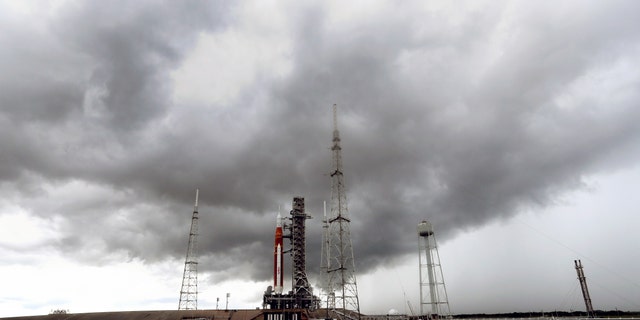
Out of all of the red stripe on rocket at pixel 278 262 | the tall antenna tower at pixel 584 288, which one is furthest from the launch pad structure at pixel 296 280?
the tall antenna tower at pixel 584 288

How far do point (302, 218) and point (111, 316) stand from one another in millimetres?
70079

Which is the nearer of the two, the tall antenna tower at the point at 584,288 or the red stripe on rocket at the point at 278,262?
the tall antenna tower at the point at 584,288

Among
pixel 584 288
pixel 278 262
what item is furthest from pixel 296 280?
pixel 584 288

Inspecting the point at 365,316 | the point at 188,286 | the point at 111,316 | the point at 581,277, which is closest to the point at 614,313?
the point at 581,277

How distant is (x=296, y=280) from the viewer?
142 m

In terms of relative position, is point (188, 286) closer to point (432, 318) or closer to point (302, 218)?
point (302, 218)

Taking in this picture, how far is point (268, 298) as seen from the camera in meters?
138

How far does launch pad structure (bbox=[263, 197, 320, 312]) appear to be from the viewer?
139 metres

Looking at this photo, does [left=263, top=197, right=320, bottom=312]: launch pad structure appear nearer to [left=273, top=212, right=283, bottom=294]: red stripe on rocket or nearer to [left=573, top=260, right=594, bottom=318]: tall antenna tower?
[left=273, top=212, right=283, bottom=294]: red stripe on rocket

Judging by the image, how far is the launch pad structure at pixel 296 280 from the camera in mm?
139125

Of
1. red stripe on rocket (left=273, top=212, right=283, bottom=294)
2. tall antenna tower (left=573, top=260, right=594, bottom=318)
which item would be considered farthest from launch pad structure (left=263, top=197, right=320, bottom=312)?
tall antenna tower (left=573, top=260, right=594, bottom=318)

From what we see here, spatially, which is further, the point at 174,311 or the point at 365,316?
the point at 174,311

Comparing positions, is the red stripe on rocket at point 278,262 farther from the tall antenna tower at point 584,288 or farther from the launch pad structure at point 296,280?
the tall antenna tower at point 584,288

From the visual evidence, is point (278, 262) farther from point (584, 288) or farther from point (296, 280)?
point (584, 288)
